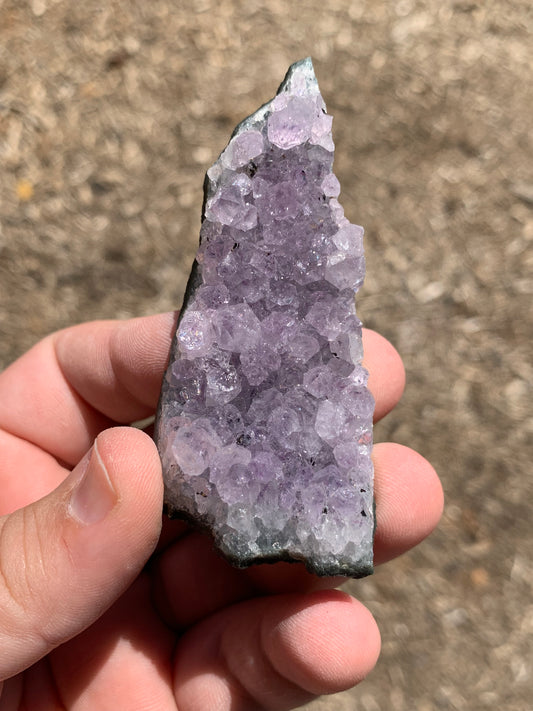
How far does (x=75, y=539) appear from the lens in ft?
5.25

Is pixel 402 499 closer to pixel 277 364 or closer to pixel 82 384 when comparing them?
pixel 277 364

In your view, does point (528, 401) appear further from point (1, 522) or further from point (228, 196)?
point (1, 522)

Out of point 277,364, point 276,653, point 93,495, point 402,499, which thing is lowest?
point 276,653

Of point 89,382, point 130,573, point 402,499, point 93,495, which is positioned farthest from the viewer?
point 89,382

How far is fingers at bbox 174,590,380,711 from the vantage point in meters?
1.91

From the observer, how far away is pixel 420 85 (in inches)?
152

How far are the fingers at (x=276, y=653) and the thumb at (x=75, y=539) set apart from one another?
1.81ft

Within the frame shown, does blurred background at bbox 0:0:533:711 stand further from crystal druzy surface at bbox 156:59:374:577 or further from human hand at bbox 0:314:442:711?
crystal druzy surface at bbox 156:59:374:577

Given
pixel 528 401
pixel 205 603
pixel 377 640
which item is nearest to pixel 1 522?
pixel 205 603

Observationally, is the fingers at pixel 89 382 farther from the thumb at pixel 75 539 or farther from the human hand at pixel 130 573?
the thumb at pixel 75 539

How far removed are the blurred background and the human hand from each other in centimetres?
103

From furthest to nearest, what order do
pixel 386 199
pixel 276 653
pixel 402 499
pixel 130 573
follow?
pixel 386 199 → pixel 402 499 → pixel 276 653 → pixel 130 573

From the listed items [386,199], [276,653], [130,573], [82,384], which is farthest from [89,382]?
[386,199]

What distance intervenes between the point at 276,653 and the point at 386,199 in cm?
245
